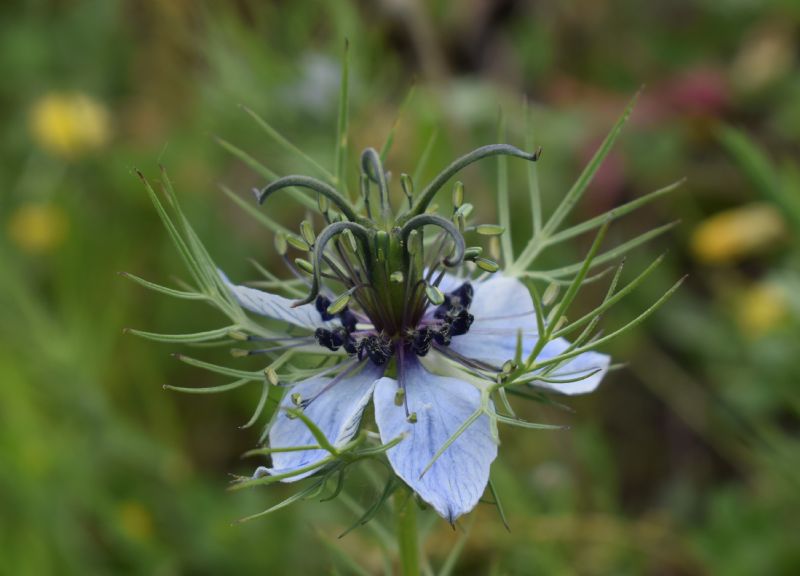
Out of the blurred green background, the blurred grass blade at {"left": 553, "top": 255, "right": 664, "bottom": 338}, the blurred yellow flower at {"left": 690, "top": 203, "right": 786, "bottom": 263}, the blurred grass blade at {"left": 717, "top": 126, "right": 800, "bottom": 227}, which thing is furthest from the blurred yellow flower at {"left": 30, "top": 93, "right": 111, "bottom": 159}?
the blurred grass blade at {"left": 553, "top": 255, "right": 664, "bottom": 338}

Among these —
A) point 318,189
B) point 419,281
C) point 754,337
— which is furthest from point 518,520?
point 318,189

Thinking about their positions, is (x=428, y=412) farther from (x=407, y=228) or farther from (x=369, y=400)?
(x=407, y=228)

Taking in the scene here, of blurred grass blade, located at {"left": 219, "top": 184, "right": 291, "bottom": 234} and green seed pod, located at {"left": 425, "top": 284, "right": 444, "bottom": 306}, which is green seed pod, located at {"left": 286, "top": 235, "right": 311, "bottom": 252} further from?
green seed pod, located at {"left": 425, "top": 284, "right": 444, "bottom": 306}

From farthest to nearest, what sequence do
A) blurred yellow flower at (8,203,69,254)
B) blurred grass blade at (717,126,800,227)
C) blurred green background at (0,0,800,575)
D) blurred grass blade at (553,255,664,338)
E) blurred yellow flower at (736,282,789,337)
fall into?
blurred yellow flower at (8,203,69,254) → blurred yellow flower at (736,282,789,337) → blurred green background at (0,0,800,575) → blurred grass blade at (717,126,800,227) → blurred grass blade at (553,255,664,338)

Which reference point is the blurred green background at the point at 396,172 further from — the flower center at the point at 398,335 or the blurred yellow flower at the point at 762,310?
the flower center at the point at 398,335

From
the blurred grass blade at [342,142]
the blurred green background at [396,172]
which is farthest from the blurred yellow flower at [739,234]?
the blurred grass blade at [342,142]

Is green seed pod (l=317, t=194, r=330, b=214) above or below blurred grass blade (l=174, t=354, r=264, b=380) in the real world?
above
